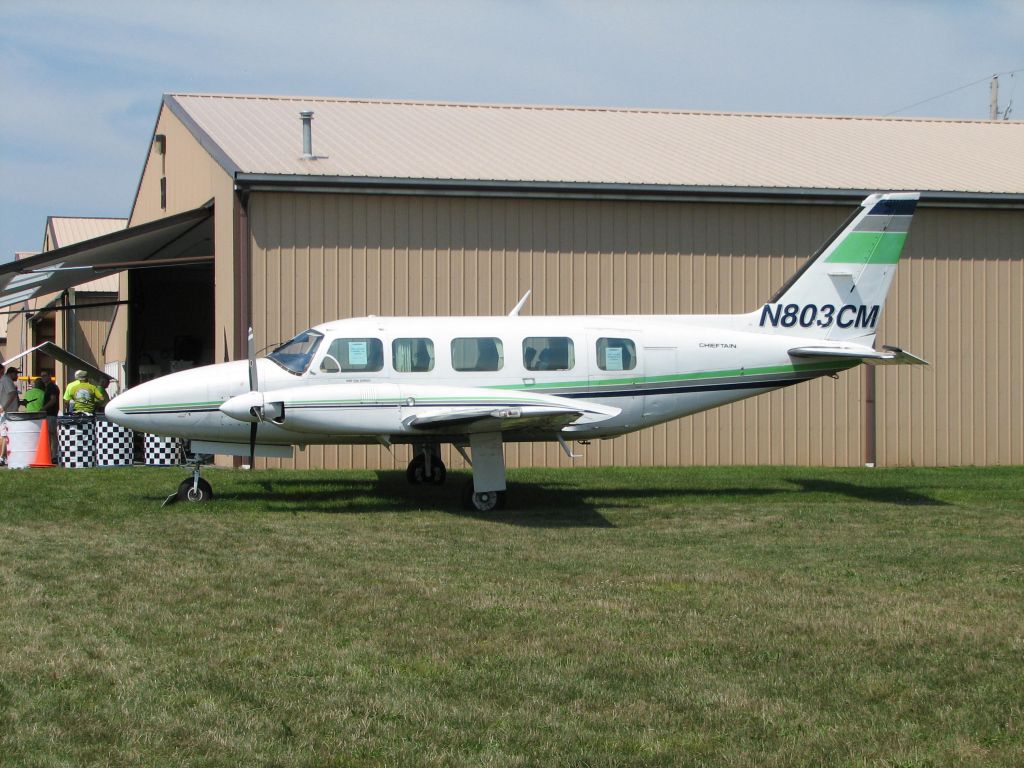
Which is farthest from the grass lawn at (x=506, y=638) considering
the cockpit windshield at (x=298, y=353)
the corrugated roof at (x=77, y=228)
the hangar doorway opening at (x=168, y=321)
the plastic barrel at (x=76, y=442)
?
the corrugated roof at (x=77, y=228)

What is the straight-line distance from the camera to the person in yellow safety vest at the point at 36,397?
2127 cm

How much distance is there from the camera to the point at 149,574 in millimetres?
9914

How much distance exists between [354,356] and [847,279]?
7.00 meters

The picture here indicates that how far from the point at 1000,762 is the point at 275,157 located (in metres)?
17.9

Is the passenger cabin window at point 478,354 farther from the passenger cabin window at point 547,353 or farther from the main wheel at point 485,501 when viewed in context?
the main wheel at point 485,501

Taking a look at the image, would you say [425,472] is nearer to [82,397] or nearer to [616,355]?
[616,355]

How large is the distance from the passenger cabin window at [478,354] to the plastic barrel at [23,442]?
8.85 meters

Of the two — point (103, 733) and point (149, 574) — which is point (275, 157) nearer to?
point (149, 574)

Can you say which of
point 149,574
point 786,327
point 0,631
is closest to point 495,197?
point 786,327

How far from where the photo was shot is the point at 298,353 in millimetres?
14875

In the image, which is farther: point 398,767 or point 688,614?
point 688,614

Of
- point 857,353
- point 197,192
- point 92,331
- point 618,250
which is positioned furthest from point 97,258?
point 92,331

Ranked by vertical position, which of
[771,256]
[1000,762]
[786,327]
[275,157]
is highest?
[275,157]

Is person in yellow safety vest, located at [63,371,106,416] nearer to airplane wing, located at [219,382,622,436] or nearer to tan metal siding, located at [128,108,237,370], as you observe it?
tan metal siding, located at [128,108,237,370]
